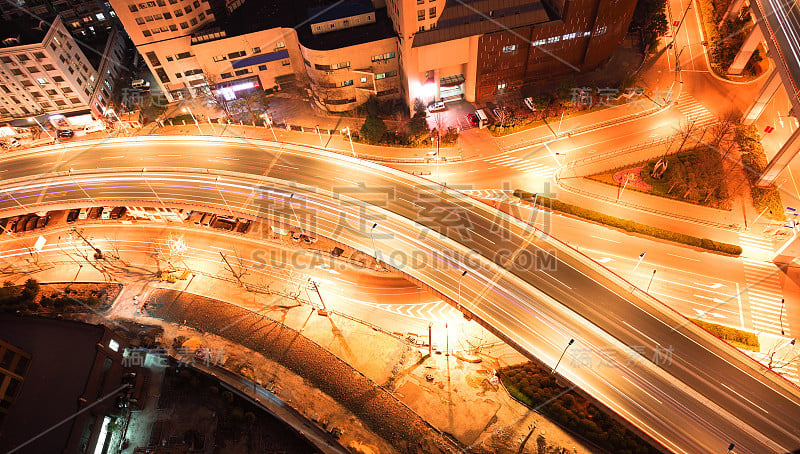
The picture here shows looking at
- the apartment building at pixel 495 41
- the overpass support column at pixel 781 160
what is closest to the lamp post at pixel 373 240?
the apartment building at pixel 495 41

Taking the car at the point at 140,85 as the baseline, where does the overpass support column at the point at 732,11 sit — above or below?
below

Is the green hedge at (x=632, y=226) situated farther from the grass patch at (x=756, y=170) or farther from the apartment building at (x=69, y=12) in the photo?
the apartment building at (x=69, y=12)

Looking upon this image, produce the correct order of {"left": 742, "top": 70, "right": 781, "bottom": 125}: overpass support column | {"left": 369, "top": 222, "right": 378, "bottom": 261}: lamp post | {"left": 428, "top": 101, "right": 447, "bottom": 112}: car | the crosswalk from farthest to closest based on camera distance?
{"left": 428, "top": 101, "right": 447, "bottom": 112}: car → the crosswalk → {"left": 742, "top": 70, "right": 781, "bottom": 125}: overpass support column → {"left": 369, "top": 222, "right": 378, "bottom": 261}: lamp post

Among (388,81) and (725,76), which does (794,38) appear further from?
(388,81)

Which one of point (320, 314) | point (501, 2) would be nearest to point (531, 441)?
point (320, 314)

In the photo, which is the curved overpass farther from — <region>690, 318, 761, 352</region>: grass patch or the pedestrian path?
the pedestrian path

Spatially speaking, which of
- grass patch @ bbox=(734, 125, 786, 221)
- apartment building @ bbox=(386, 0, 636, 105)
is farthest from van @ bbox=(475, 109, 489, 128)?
grass patch @ bbox=(734, 125, 786, 221)
